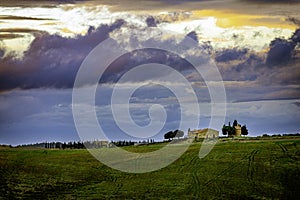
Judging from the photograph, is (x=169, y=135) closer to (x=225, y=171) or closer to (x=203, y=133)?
(x=203, y=133)

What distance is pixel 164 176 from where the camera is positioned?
88.3m

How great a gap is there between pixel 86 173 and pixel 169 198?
18153 millimetres

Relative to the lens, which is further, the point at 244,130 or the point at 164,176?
the point at 244,130

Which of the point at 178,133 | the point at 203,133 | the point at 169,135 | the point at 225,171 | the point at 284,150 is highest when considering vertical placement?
the point at 178,133

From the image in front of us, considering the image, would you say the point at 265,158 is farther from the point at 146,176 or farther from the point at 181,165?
the point at 146,176

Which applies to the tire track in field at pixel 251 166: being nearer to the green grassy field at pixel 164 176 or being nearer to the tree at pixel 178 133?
the green grassy field at pixel 164 176

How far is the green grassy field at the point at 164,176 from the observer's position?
78375mm

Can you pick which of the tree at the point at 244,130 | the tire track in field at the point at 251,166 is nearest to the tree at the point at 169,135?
the tree at the point at 244,130

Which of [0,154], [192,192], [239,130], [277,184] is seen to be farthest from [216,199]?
[239,130]

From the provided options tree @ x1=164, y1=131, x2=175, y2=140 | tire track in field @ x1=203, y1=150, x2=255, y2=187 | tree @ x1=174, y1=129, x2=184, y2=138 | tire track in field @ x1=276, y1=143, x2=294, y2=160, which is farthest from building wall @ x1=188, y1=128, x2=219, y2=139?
tire track in field @ x1=203, y1=150, x2=255, y2=187

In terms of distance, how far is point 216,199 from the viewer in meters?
77.2

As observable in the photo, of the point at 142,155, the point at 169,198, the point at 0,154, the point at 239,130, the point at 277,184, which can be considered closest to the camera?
the point at 169,198

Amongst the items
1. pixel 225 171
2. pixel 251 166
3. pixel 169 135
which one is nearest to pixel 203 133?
pixel 169 135

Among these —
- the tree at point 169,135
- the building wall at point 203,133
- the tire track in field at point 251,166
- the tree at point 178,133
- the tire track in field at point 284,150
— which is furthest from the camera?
the tree at point 169,135
